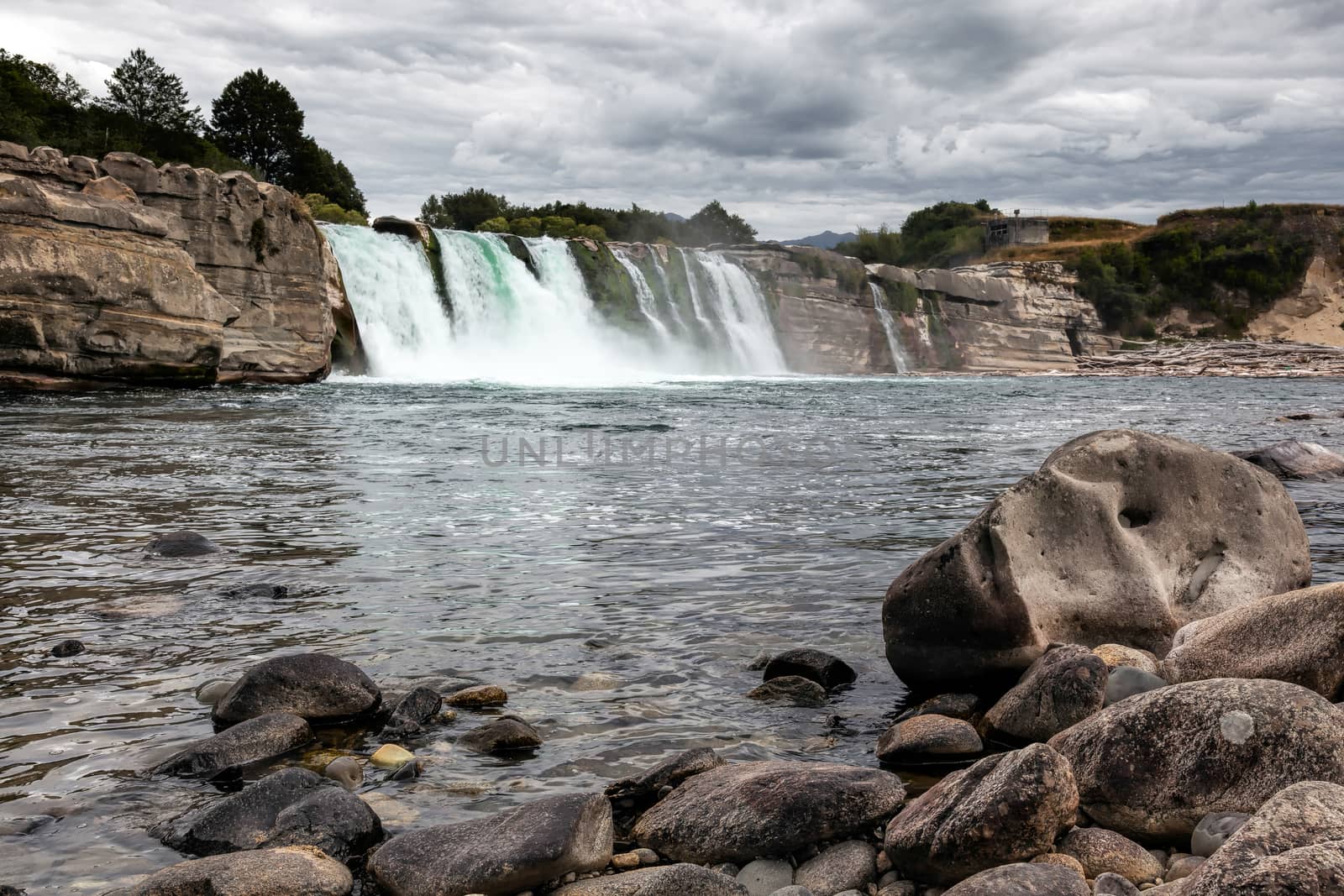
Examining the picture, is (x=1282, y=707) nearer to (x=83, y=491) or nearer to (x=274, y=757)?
(x=274, y=757)

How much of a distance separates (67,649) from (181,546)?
2762 millimetres

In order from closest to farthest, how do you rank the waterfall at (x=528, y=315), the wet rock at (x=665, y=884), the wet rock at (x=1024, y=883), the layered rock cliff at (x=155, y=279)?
the wet rock at (x=1024, y=883) < the wet rock at (x=665, y=884) < the layered rock cliff at (x=155, y=279) < the waterfall at (x=528, y=315)

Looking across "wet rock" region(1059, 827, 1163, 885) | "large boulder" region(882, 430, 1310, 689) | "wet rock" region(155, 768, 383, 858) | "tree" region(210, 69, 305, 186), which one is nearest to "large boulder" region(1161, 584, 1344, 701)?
"large boulder" region(882, 430, 1310, 689)

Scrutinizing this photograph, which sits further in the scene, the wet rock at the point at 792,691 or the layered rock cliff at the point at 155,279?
the layered rock cliff at the point at 155,279

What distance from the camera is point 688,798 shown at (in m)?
3.84

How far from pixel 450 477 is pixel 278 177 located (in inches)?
2750

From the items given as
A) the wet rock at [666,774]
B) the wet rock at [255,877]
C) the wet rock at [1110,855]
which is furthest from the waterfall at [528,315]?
the wet rock at [1110,855]

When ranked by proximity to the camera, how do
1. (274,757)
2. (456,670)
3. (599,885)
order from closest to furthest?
(599,885) < (274,757) < (456,670)

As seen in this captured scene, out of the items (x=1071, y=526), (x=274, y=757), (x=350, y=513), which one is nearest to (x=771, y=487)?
(x=350, y=513)

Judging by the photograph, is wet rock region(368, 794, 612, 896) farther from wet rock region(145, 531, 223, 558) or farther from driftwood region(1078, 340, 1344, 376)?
driftwood region(1078, 340, 1344, 376)

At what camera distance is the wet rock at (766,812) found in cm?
358

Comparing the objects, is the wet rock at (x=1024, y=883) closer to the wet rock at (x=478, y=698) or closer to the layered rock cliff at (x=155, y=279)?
the wet rock at (x=478, y=698)

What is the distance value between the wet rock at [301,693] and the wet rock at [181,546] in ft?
12.3

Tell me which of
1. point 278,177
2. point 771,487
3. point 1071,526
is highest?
point 278,177
